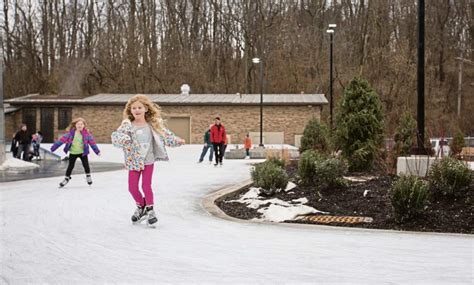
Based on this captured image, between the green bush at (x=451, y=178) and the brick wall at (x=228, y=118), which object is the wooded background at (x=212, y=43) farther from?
the green bush at (x=451, y=178)

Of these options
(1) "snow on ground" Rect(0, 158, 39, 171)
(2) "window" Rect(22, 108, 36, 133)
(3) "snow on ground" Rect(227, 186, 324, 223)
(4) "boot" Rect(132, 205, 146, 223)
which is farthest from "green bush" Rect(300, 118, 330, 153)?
(2) "window" Rect(22, 108, 36, 133)

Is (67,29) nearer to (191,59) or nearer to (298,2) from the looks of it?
(191,59)

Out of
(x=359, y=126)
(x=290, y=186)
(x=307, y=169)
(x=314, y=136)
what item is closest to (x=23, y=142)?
(x=314, y=136)

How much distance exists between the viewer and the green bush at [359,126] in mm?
12859

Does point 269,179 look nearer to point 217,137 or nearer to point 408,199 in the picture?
point 408,199

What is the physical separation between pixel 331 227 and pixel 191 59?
47618 mm

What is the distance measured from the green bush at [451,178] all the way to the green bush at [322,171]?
67.0 inches

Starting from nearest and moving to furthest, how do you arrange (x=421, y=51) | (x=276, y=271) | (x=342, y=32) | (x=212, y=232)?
(x=276, y=271) → (x=212, y=232) → (x=421, y=51) → (x=342, y=32)

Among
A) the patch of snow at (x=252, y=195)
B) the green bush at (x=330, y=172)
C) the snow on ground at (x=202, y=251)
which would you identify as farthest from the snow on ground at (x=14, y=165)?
the green bush at (x=330, y=172)

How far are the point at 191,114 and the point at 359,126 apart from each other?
24870 millimetres

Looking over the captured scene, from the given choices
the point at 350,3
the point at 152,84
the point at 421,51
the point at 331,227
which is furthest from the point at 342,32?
the point at 331,227

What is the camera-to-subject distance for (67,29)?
53.5 meters

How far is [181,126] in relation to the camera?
3728cm

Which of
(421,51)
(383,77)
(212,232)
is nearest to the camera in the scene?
(212,232)
